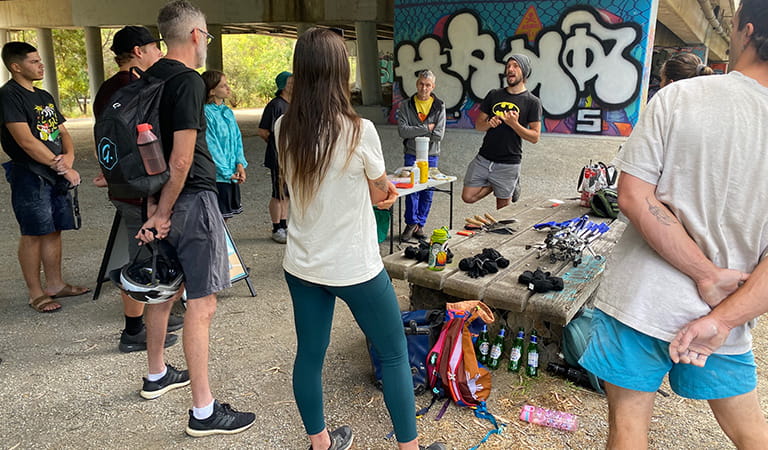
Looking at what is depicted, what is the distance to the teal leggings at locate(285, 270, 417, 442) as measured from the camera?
2.14m

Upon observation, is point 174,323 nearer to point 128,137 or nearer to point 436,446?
point 128,137

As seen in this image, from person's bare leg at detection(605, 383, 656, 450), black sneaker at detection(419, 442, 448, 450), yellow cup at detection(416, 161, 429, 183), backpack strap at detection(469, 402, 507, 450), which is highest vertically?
yellow cup at detection(416, 161, 429, 183)

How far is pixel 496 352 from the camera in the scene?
3.36 metres

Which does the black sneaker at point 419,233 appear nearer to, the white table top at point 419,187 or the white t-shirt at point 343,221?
the white table top at point 419,187

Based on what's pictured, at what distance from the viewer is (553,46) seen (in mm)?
10914

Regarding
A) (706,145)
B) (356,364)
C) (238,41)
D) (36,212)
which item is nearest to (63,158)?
(36,212)

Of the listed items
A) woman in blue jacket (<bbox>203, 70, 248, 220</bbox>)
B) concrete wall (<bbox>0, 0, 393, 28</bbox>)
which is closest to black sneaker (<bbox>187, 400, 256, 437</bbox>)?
woman in blue jacket (<bbox>203, 70, 248, 220</bbox>)

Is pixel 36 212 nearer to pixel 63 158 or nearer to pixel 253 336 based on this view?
pixel 63 158

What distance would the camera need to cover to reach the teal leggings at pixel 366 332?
2.14m

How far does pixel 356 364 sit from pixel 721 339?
231 cm

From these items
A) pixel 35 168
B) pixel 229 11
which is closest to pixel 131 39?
pixel 35 168

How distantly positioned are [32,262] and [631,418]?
4.37 meters

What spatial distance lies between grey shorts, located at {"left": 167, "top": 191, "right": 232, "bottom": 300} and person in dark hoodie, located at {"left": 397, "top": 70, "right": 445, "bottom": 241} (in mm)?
3754

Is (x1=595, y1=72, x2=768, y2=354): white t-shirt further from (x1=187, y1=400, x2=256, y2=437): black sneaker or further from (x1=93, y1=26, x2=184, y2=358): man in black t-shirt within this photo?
(x1=93, y1=26, x2=184, y2=358): man in black t-shirt
